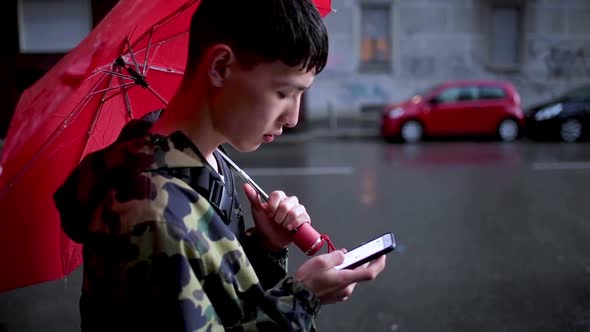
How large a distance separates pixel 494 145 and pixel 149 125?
1312cm

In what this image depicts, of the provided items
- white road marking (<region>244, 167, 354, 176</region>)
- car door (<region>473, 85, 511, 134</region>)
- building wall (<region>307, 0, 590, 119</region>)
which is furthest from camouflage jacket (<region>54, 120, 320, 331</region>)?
building wall (<region>307, 0, 590, 119</region>)

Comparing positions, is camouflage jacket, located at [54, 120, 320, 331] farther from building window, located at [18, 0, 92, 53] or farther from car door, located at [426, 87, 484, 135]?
building window, located at [18, 0, 92, 53]

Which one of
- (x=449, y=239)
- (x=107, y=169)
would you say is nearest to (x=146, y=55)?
(x=107, y=169)

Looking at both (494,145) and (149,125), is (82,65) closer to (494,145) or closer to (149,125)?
(149,125)

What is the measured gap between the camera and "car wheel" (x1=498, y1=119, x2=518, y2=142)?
14562mm

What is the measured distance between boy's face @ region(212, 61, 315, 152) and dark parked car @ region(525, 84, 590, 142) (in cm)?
1413

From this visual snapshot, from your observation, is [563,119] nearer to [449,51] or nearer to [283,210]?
[449,51]

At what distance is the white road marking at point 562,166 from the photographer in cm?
978

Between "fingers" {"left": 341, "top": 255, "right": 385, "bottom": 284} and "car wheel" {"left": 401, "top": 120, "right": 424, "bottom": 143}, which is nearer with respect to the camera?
"fingers" {"left": 341, "top": 255, "right": 385, "bottom": 284}

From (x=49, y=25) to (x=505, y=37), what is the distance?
41.8ft

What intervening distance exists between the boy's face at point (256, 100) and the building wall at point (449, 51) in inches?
665

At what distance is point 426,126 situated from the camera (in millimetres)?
14438

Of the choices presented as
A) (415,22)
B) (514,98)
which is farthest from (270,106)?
(415,22)

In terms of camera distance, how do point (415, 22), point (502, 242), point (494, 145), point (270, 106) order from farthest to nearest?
1. point (415, 22)
2. point (494, 145)
3. point (502, 242)
4. point (270, 106)
